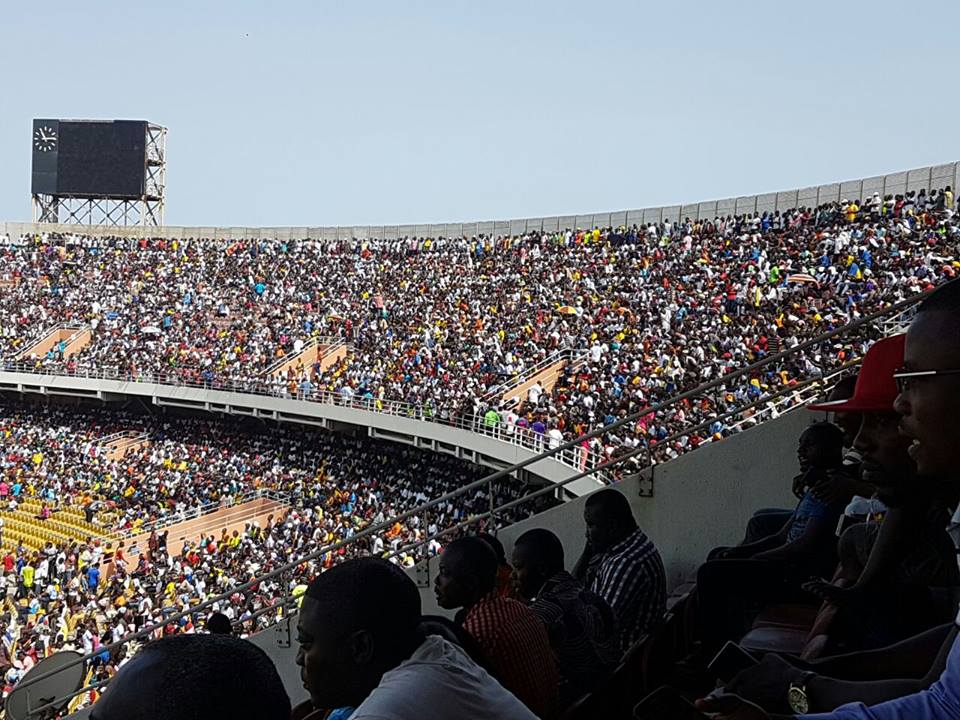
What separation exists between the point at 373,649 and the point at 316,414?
22137 millimetres

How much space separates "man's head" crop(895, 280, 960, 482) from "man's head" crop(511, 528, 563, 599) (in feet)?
9.13

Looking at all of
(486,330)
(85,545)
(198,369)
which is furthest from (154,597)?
(198,369)

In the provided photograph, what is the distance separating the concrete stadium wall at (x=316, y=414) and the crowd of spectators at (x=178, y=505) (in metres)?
0.65

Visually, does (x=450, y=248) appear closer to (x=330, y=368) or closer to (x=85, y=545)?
(x=330, y=368)

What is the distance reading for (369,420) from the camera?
2259 cm

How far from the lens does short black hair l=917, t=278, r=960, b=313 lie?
1.82 m

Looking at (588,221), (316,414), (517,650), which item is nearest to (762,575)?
(517,650)

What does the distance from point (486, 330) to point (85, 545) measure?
9.37 metres

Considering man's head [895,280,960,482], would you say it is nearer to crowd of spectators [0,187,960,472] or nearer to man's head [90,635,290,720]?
man's head [90,635,290,720]

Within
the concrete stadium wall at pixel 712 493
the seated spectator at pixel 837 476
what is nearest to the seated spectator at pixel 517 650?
the seated spectator at pixel 837 476

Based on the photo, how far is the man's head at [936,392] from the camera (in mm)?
1752

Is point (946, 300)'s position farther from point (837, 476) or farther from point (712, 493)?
point (712, 493)

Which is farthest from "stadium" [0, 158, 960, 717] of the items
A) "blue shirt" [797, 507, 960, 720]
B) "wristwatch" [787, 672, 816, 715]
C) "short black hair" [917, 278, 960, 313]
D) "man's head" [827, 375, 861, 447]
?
"blue shirt" [797, 507, 960, 720]

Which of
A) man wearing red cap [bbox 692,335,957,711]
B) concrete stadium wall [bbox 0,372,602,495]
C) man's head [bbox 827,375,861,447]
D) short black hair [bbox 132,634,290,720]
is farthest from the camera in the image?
concrete stadium wall [bbox 0,372,602,495]
